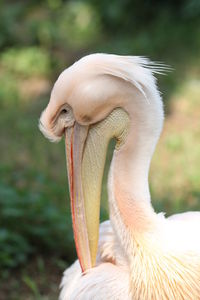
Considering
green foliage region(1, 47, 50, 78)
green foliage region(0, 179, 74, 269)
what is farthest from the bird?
green foliage region(1, 47, 50, 78)

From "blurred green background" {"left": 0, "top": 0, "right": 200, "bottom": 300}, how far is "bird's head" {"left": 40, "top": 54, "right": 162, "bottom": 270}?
45.3 inches

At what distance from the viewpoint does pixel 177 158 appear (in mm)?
5074

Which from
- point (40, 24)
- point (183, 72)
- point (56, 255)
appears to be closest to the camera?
point (56, 255)

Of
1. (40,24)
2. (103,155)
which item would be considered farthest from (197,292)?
(40,24)

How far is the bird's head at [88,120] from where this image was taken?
220cm

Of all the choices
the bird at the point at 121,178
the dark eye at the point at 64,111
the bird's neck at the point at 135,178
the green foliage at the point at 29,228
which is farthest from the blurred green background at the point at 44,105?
the dark eye at the point at 64,111

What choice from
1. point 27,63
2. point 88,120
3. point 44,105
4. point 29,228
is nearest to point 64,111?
point 88,120

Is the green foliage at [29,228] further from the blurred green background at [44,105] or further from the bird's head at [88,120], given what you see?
the bird's head at [88,120]

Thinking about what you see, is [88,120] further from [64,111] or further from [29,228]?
[29,228]

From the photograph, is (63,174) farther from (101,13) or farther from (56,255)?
(101,13)

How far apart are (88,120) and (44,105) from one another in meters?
4.16

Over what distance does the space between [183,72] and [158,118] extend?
4430 millimetres

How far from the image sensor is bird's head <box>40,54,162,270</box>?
2201mm

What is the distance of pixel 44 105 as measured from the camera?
6.41 meters
